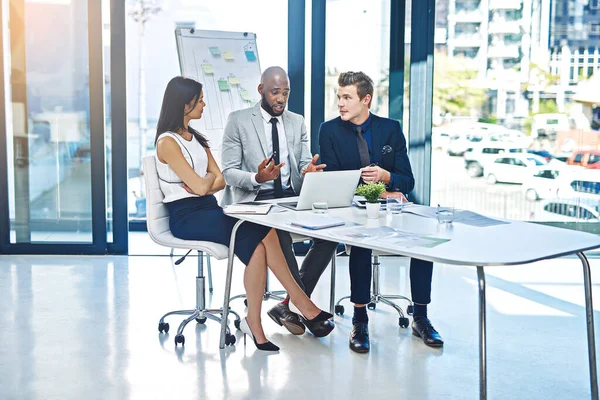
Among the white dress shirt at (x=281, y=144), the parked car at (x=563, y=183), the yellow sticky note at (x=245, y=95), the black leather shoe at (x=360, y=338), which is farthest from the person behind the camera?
the parked car at (x=563, y=183)

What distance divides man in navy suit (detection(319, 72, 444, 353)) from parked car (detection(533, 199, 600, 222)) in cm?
253

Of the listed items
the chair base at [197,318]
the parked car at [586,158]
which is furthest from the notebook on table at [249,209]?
the parked car at [586,158]

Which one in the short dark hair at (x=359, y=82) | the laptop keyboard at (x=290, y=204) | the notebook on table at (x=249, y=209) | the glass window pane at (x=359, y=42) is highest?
the glass window pane at (x=359, y=42)

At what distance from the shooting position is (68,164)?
6203 mm

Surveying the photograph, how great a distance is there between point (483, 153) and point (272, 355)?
330 cm

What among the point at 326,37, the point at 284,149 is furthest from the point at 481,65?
the point at 284,149

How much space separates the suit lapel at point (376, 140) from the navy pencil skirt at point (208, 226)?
2.68 ft

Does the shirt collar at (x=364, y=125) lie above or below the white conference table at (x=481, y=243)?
above

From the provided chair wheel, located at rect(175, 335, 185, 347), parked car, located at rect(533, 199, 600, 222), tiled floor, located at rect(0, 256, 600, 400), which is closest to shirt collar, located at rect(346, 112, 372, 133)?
tiled floor, located at rect(0, 256, 600, 400)

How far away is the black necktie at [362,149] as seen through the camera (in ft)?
14.1

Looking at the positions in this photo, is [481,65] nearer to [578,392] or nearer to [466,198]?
[466,198]

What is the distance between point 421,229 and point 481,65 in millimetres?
3386

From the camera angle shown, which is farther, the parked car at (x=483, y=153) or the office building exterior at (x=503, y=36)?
the parked car at (x=483, y=153)

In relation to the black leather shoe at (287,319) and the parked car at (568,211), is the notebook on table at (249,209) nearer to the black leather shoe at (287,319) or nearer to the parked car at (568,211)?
the black leather shoe at (287,319)
